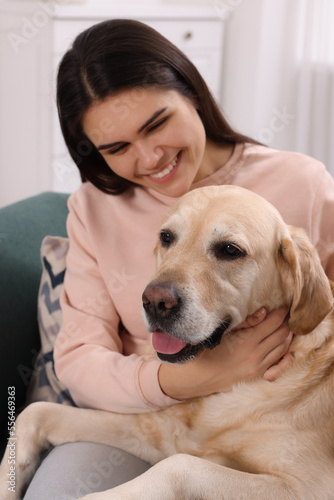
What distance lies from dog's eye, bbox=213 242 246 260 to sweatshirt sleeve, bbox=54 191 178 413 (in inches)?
14.7

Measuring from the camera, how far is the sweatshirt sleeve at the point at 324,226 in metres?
1.74

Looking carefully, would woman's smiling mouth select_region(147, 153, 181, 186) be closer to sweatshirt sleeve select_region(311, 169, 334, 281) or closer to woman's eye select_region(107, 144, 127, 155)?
woman's eye select_region(107, 144, 127, 155)

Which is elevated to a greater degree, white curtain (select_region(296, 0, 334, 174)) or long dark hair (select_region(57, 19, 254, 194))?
long dark hair (select_region(57, 19, 254, 194))

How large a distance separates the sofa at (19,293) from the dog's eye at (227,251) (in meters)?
0.83

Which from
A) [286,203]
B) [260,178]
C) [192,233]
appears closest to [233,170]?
[260,178]

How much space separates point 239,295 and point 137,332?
52 cm

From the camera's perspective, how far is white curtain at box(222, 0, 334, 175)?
383cm

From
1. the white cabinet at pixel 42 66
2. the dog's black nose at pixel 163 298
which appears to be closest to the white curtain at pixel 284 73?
the white cabinet at pixel 42 66

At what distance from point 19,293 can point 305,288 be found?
40.8 inches

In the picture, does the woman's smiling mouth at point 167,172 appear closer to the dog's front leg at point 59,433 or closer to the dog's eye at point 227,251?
the dog's eye at point 227,251

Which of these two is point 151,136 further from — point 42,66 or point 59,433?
point 42,66

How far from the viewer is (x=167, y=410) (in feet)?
5.15

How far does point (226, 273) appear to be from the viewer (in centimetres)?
138

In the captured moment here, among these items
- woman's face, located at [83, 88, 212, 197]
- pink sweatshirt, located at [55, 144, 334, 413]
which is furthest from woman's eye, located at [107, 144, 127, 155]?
pink sweatshirt, located at [55, 144, 334, 413]
